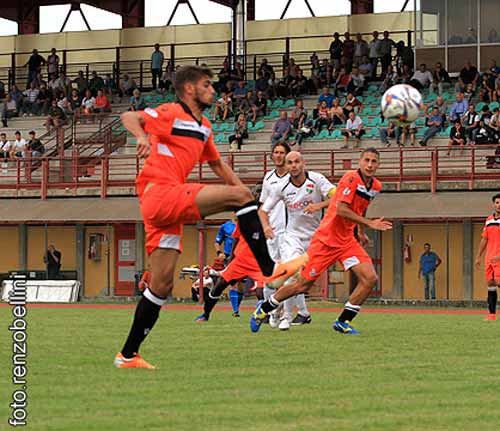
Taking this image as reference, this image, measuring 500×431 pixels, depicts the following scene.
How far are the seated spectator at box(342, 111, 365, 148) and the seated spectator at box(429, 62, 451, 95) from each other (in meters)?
3.18

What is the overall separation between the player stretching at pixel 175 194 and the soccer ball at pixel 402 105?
581cm

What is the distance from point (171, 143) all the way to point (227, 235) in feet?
43.0

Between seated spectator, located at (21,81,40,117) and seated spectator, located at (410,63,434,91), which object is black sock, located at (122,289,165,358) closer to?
seated spectator, located at (410,63,434,91)

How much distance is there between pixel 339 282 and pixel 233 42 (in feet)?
63.2

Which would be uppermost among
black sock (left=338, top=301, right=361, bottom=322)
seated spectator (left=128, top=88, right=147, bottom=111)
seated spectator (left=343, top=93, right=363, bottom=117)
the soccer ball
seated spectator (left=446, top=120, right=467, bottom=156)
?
seated spectator (left=128, top=88, right=147, bottom=111)

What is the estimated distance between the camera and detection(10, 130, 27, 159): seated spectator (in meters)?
42.8

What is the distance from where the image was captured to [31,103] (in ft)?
160

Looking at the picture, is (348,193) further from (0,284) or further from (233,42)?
(233,42)

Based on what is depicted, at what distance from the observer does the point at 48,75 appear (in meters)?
51.7

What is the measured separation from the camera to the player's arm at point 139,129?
9367 millimetres

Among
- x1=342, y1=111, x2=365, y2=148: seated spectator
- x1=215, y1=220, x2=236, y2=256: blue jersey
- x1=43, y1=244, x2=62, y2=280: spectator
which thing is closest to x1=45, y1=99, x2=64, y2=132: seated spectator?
x1=43, y1=244, x2=62, y2=280: spectator

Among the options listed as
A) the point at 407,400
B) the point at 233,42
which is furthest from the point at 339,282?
the point at 407,400

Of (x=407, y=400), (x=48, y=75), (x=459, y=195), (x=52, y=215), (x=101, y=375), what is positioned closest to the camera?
(x=407, y=400)

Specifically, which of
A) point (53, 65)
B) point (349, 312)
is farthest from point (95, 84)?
point (349, 312)
